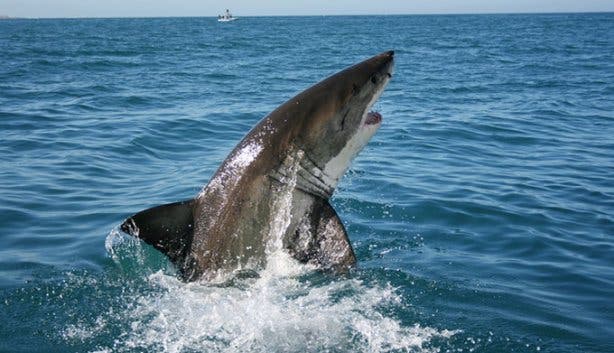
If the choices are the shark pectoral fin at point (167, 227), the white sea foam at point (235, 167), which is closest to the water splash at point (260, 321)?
Result: the shark pectoral fin at point (167, 227)

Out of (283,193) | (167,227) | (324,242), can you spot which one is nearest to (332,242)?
(324,242)

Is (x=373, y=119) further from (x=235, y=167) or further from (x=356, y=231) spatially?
(x=356, y=231)

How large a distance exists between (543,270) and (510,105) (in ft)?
44.3

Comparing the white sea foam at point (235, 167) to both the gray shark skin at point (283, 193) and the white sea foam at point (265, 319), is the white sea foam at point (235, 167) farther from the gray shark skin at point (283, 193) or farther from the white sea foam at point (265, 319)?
the white sea foam at point (265, 319)

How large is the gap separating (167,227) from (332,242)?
1.62m

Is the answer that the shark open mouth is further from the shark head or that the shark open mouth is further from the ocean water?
the ocean water

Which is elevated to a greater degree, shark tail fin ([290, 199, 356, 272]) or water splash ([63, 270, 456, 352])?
shark tail fin ([290, 199, 356, 272])

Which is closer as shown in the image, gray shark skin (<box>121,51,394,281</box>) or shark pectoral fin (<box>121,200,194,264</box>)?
shark pectoral fin (<box>121,200,194,264</box>)

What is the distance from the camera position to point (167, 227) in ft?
19.1

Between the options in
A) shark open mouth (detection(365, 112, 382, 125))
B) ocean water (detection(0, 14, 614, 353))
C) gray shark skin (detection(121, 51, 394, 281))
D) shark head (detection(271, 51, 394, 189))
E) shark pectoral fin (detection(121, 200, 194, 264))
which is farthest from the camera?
shark open mouth (detection(365, 112, 382, 125))

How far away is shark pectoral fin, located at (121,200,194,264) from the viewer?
18.5 ft

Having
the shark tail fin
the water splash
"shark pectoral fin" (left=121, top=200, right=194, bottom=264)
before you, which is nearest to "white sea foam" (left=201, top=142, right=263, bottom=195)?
"shark pectoral fin" (left=121, top=200, right=194, bottom=264)

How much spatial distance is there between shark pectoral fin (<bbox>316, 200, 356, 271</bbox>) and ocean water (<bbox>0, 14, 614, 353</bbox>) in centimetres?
19

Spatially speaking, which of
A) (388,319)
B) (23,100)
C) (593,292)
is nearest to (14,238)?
(388,319)
